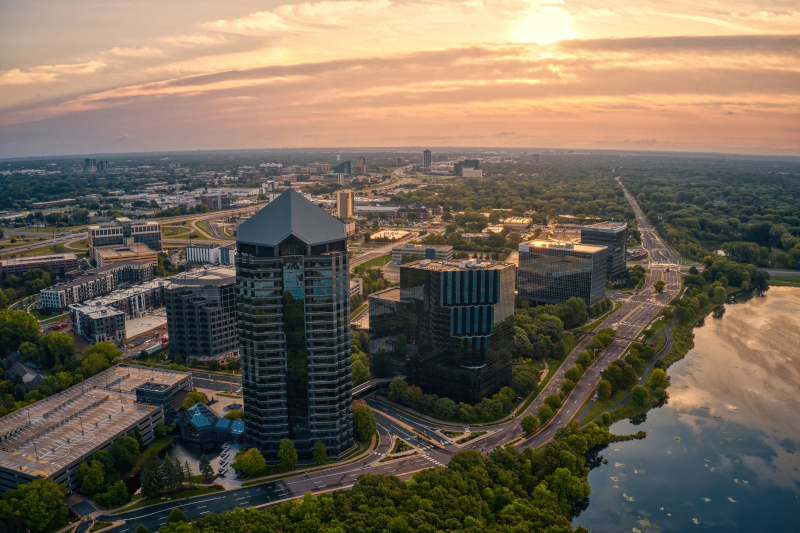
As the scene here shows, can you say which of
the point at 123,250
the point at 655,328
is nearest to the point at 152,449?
the point at 655,328

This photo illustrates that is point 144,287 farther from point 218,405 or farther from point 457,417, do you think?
point 457,417

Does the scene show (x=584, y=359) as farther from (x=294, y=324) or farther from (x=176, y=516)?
(x=176, y=516)

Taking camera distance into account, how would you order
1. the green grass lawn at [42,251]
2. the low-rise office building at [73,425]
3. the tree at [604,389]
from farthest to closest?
the green grass lawn at [42,251] → the tree at [604,389] → the low-rise office building at [73,425]

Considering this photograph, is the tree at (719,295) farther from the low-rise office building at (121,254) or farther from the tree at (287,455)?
the low-rise office building at (121,254)

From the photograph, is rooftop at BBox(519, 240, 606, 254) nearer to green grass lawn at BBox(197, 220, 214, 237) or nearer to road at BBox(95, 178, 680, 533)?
road at BBox(95, 178, 680, 533)

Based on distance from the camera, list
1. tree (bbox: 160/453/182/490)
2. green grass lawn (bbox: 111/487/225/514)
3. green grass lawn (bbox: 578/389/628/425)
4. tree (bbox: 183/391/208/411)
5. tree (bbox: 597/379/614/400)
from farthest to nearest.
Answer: tree (bbox: 597/379/614/400)
green grass lawn (bbox: 578/389/628/425)
tree (bbox: 183/391/208/411)
tree (bbox: 160/453/182/490)
green grass lawn (bbox: 111/487/225/514)

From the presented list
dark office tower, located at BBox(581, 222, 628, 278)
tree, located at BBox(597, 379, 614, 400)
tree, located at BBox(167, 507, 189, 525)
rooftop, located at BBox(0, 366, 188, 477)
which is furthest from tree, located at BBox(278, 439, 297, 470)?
dark office tower, located at BBox(581, 222, 628, 278)

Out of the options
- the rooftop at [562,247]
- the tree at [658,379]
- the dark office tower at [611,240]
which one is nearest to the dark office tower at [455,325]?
the tree at [658,379]
